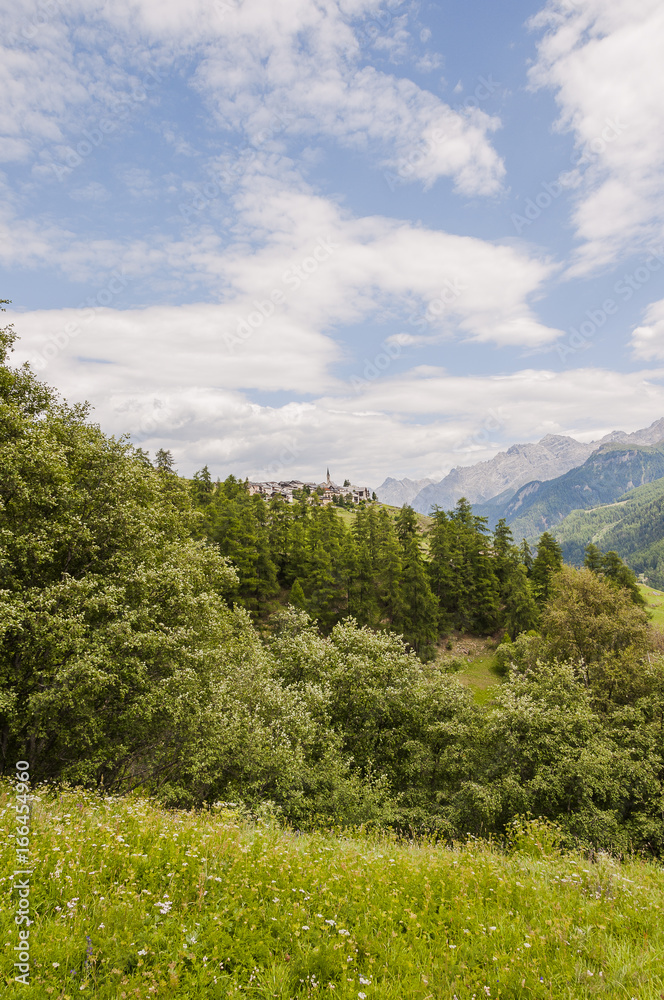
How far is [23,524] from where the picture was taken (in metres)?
17.3

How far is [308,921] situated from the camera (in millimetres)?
5527

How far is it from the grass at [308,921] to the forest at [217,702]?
304 centimetres

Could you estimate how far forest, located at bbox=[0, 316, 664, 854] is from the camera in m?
16.0

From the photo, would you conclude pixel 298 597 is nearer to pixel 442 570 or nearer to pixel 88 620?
pixel 442 570

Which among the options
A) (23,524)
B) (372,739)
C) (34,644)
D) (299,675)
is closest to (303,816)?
(372,739)

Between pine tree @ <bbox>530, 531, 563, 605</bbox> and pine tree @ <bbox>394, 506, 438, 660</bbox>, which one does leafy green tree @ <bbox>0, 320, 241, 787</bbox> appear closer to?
pine tree @ <bbox>394, 506, 438, 660</bbox>

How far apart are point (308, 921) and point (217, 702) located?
1480cm

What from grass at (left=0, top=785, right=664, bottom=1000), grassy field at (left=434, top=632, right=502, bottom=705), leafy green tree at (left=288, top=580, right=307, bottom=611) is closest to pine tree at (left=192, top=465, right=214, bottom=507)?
leafy green tree at (left=288, top=580, right=307, bottom=611)

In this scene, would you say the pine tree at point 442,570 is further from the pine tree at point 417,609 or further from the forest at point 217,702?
the forest at point 217,702

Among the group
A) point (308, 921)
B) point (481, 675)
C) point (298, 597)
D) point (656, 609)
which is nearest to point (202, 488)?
point (298, 597)

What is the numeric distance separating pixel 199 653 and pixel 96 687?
4.53 metres

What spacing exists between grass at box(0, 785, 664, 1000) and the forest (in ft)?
9.98

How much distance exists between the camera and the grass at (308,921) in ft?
15.2

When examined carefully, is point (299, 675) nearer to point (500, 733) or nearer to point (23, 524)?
point (500, 733)
